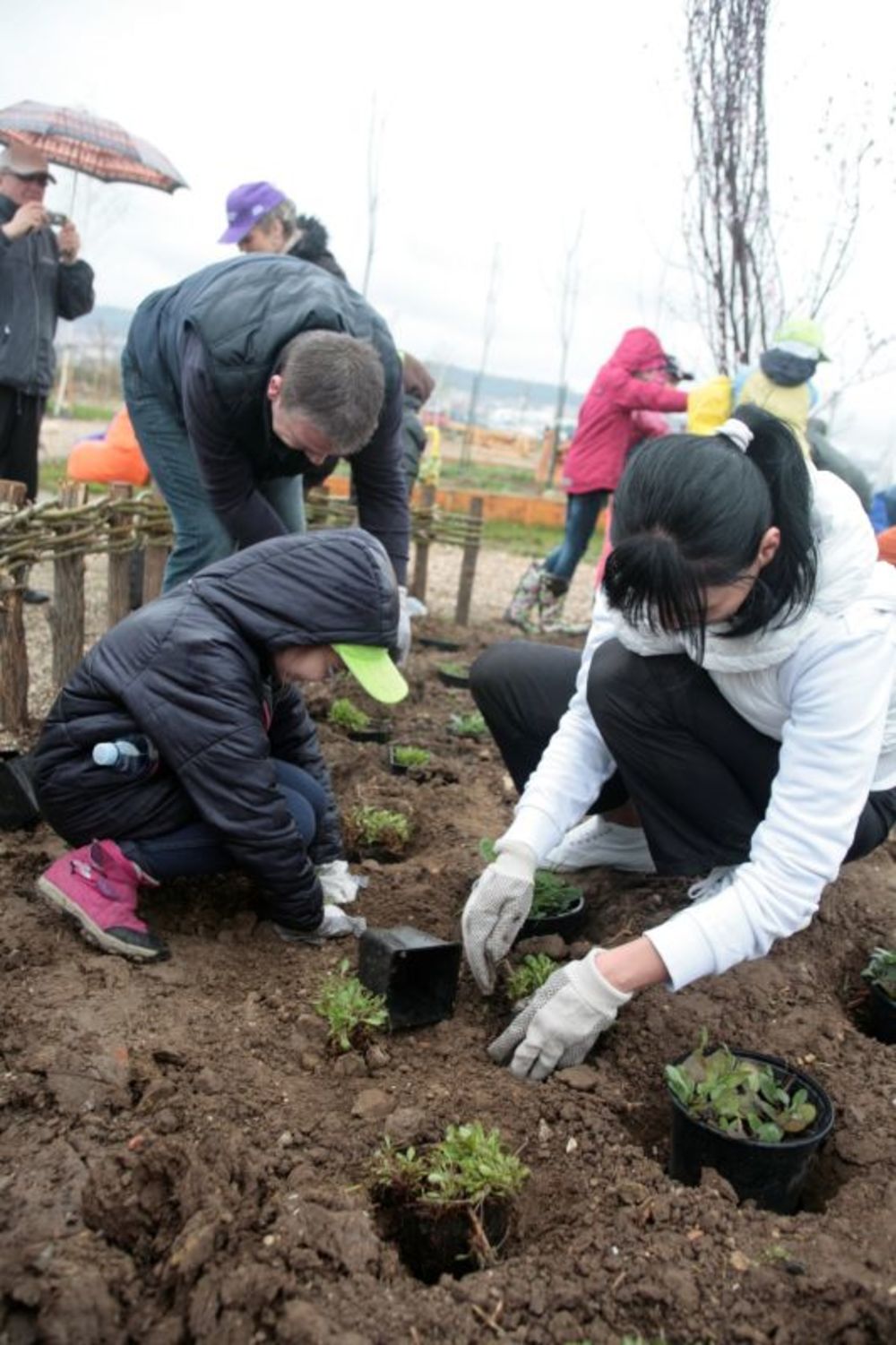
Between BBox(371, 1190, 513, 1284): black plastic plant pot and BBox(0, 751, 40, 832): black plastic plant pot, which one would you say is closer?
BBox(371, 1190, 513, 1284): black plastic plant pot

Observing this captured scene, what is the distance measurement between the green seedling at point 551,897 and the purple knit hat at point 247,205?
9.46ft

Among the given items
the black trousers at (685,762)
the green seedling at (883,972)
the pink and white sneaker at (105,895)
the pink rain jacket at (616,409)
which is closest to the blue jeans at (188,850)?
the pink and white sneaker at (105,895)

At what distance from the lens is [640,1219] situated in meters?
1.90

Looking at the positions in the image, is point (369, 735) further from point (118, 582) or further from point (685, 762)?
point (685, 762)

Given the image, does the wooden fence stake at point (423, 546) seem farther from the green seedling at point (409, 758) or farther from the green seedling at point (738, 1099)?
the green seedling at point (738, 1099)

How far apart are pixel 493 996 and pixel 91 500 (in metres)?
2.58

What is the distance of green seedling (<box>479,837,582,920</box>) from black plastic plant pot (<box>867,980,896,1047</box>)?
0.74m

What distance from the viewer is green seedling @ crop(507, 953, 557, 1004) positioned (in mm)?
2592

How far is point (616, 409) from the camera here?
659 centimetres

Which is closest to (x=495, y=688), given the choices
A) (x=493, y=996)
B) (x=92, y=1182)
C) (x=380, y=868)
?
(x=380, y=868)

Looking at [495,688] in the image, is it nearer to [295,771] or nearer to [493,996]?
[295,771]

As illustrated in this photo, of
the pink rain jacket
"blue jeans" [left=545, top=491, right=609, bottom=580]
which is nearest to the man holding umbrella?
the pink rain jacket

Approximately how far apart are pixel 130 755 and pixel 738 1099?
1.48 m

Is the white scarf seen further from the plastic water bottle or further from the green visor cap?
the plastic water bottle
